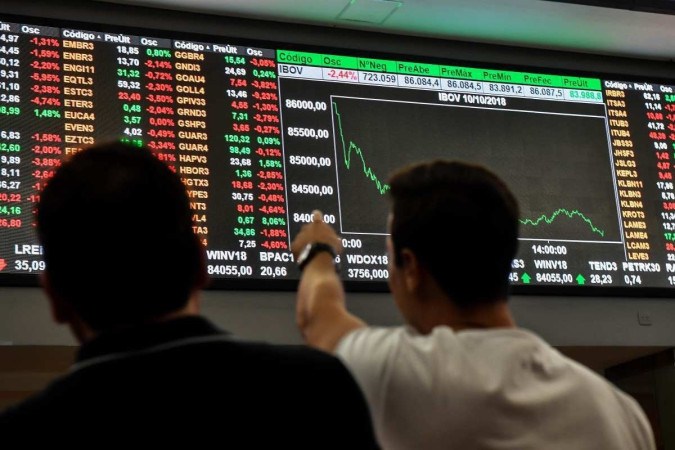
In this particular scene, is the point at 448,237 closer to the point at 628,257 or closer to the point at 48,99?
the point at 48,99

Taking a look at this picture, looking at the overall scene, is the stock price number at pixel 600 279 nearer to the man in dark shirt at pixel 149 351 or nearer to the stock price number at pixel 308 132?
the stock price number at pixel 308 132

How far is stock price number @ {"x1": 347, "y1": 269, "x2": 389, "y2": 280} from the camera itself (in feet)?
12.2

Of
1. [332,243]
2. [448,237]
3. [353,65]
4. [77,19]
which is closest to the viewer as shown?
[448,237]

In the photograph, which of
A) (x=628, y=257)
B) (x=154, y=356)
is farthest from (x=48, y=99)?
(x=154, y=356)

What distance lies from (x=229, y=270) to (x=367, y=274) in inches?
19.4

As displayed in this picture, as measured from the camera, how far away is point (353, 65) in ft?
13.2

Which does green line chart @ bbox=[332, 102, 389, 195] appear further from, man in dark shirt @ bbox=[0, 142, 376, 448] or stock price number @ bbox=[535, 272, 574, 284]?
man in dark shirt @ bbox=[0, 142, 376, 448]

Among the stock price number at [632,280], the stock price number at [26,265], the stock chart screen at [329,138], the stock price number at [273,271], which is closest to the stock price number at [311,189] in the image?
the stock chart screen at [329,138]

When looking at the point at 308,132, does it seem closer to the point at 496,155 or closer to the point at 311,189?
the point at 311,189

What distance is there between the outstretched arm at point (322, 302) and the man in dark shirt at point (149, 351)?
315 millimetres

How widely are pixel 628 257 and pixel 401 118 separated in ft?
3.36

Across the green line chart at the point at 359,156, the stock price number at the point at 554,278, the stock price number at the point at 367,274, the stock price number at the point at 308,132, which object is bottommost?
the stock price number at the point at 554,278

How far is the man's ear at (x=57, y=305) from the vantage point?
1.03 m

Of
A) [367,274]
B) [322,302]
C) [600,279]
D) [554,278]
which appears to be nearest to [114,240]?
[322,302]
